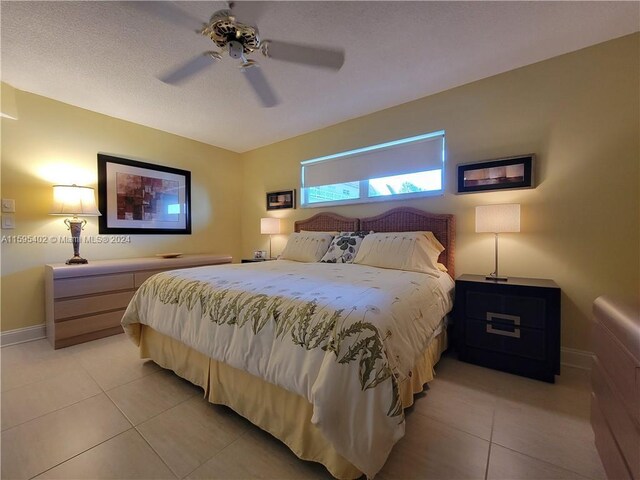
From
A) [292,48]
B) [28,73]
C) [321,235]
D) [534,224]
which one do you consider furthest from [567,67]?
[28,73]

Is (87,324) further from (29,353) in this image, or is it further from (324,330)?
(324,330)

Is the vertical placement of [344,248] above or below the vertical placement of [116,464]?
above

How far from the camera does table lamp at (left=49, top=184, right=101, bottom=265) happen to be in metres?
2.58

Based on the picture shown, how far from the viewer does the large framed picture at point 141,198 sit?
3.09 m

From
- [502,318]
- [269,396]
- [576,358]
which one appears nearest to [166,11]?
[269,396]

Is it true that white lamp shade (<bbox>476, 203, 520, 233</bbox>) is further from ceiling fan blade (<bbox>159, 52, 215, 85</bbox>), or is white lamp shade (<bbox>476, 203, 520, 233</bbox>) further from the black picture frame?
ceiling fan blade (<bbox>159, 52, 215, 85</bbox>)

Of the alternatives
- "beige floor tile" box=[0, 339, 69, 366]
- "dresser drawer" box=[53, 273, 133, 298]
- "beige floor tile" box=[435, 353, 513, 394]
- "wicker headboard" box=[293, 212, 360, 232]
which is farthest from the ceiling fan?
"beige floor tile" box=[0, 339, 69, 366]

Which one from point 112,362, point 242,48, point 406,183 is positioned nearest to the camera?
point 242,48

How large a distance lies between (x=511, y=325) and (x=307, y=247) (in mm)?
1984

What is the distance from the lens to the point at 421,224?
8.96 ft

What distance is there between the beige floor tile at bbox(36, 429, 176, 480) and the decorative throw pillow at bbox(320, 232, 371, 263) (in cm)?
197

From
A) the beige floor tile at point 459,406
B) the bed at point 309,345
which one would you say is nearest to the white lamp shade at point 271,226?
the bed at point 309,345

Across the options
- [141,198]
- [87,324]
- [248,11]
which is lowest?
[87,324]

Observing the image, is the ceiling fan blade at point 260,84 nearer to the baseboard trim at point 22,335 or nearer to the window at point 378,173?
the window at point 378,173
